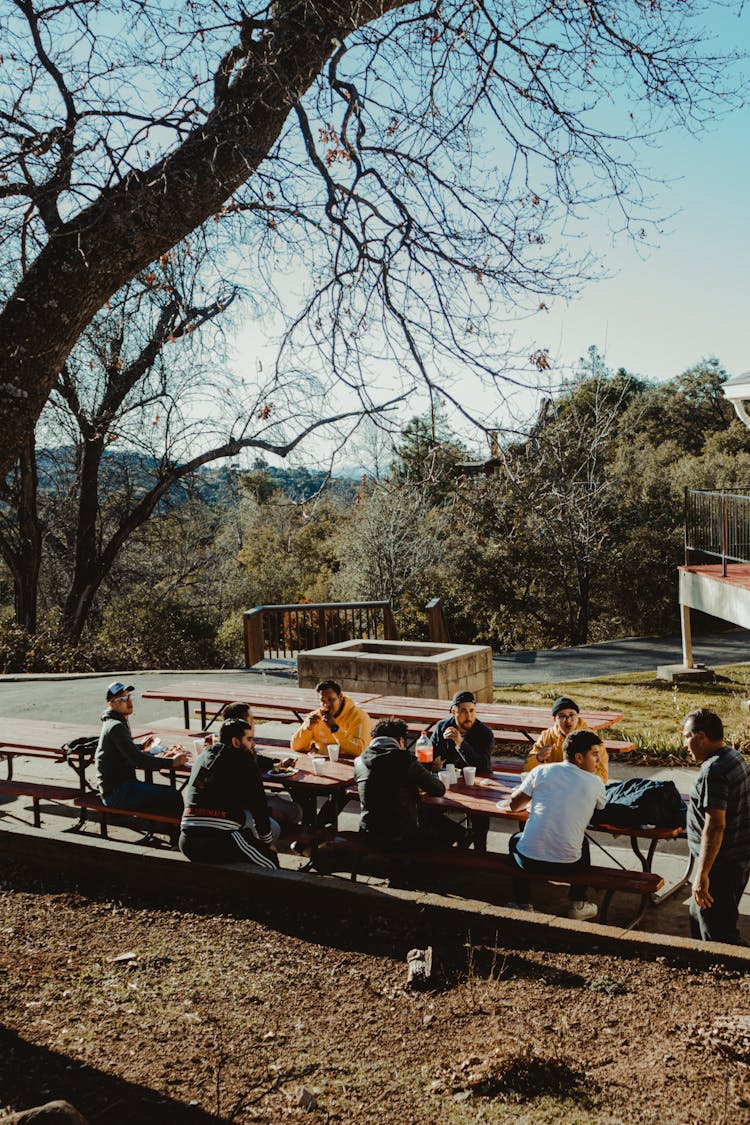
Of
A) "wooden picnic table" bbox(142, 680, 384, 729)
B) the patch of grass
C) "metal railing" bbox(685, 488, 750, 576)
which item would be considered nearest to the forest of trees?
"metal railing" bbox(685, 488, 750, 576)

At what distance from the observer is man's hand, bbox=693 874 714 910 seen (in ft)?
15.0

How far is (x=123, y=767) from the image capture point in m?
6.36

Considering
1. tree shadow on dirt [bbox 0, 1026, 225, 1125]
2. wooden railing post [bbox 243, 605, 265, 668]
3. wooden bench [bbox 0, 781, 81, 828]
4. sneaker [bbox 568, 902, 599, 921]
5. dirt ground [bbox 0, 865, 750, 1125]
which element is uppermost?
wooden railing post [bbox 243, 605, 265, 668]

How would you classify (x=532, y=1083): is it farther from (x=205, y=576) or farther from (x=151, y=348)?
(x=205, y=576)

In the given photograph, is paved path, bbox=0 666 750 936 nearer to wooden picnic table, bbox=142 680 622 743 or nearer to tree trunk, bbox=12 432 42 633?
wooden picnic table, bbox=142 680 622 743

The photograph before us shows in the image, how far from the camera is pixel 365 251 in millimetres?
5449

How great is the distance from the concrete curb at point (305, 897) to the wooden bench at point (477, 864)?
557 millimetres

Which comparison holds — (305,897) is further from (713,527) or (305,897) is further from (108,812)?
(713,527)

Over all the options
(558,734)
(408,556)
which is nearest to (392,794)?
(558,734)

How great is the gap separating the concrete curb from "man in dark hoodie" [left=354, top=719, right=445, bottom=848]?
0.63 metres

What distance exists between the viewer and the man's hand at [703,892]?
4.57 m

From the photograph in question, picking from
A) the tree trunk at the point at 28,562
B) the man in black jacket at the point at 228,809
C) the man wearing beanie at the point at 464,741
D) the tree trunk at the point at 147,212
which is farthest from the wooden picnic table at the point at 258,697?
the tree trunk at the point at 28,562

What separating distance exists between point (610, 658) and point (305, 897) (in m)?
16.0

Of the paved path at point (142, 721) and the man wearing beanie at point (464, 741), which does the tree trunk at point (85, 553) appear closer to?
the paved path at point (142, 721)
